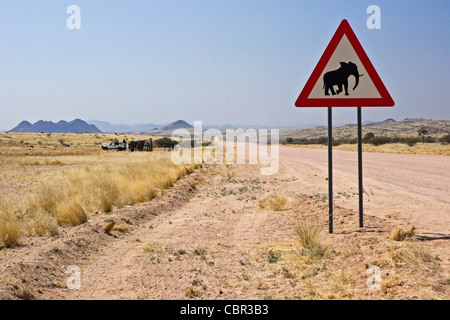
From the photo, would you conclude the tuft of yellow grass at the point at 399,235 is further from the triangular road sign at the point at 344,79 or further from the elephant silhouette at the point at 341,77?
the elephant silhouette at the point at 341,77

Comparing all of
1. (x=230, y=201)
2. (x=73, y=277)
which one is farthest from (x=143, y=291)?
(x=230, y=201)

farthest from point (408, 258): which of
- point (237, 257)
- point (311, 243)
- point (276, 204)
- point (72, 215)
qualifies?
point (72, 215)

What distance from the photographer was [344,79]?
5664 mm

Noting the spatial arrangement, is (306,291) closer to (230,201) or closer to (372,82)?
(372,82)

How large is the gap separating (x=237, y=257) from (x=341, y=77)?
9.34 ft

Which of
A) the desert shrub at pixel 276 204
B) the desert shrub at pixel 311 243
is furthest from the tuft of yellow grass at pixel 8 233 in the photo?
the desert shrub at pixel 276 204

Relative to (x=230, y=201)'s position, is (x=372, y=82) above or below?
above

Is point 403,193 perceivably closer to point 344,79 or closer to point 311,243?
point 344,79

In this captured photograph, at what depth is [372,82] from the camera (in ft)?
18.8

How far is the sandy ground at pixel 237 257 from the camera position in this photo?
13.4ft
